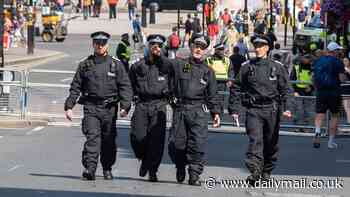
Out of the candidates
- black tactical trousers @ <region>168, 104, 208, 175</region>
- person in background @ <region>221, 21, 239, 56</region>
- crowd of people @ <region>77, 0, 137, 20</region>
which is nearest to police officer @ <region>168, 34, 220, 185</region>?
black tactical trousers @ <region>168, 104, 208, 175</region>

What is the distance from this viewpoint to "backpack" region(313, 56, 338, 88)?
1909 cm

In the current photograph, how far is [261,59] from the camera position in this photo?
47.7ft

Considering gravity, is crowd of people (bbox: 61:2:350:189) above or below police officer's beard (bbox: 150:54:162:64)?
below

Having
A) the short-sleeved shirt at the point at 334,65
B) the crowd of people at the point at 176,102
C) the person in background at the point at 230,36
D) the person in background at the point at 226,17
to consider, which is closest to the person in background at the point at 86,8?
the person in background at the point at 226,17

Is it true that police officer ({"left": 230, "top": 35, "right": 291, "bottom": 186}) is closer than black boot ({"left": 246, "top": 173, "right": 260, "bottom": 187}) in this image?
Yes

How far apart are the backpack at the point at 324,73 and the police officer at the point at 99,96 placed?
5417 mm

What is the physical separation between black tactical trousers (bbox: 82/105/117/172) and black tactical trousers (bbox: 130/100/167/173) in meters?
0.30

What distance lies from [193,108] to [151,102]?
610mm

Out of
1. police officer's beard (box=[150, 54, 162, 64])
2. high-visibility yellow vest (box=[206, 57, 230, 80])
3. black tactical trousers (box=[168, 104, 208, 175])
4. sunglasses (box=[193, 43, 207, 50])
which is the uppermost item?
sunglasses (box=[193, 43, 207, 50])

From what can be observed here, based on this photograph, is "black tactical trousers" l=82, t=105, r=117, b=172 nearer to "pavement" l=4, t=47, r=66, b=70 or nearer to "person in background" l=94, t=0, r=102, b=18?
"pavement" l=4, t=47, r=66, b=70

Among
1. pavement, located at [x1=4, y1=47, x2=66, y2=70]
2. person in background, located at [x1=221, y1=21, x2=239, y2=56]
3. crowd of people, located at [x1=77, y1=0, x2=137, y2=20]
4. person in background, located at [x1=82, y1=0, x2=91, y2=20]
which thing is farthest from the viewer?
person in background, located at [x1=82, y1=0, x2=91, y2=20]

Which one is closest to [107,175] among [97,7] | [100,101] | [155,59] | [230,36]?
[100,101]

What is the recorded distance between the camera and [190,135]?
563 inches

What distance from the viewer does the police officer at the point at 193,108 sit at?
14.3 meters
